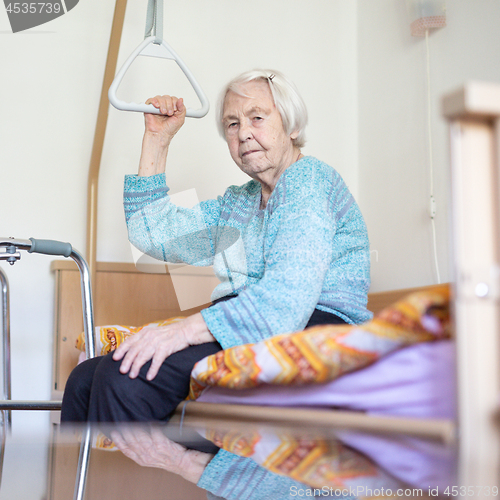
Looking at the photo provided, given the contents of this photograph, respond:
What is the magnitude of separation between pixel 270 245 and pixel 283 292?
158 mm

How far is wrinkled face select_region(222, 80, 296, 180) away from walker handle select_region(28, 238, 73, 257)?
0.45 m

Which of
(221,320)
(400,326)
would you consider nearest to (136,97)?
(221,320)

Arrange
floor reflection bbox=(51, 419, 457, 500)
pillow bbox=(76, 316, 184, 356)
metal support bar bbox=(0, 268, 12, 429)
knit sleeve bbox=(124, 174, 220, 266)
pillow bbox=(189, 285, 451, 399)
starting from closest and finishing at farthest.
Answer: floor reflection bbox=(51, 419, 457, 500)
pillow bbox=(189, 285, 451, 399)
knit sleeve bbox=(124, 174, 220, 266)
pillow bbox=(76, 316, 184, 356)
metal support bar bbox=(0, 268, 12, 429)

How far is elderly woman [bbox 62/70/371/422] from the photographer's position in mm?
913

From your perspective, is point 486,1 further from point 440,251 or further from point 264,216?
point 264,216

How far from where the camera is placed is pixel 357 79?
2365 millimetres

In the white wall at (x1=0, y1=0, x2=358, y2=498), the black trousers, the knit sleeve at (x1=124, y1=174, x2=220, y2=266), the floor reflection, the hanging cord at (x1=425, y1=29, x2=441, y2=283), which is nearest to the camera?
the floor reflection

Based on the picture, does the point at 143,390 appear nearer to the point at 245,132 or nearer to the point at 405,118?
the point at 245,132

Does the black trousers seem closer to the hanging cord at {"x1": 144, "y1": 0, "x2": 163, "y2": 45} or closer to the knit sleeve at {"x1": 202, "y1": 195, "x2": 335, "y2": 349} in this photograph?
the knit sleeve at {"x1": 202, "y1": 195, "x2": 335, "y2": 349}

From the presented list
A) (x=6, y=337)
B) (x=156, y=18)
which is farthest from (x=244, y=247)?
(x=6, y=337)

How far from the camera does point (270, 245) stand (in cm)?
104

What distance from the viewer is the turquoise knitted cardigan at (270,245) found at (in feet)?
3.00

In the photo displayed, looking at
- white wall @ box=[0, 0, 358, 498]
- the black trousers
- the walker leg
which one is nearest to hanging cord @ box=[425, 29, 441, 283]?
white wall @ box=[0, 0, 358, 498]

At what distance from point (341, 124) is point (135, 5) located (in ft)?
2.91
